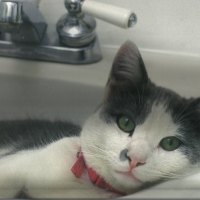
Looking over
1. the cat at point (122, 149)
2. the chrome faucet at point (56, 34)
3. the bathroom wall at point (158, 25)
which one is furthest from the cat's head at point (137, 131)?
the bathroom wall at point (158, 25)

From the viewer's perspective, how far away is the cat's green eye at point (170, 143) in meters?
0.67

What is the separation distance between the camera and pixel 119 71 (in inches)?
28.7

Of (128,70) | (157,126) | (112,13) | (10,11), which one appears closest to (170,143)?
(157,126)

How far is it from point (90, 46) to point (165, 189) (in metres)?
0.51

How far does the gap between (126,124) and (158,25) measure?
0.39m

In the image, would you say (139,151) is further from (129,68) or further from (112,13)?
(112,13)

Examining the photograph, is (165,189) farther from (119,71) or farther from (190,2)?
(190,2)

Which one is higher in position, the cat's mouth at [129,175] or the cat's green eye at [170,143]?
the cat's green eye at [170,143]

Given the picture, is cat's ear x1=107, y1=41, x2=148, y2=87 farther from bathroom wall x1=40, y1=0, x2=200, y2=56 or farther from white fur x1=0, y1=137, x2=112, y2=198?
bathroom wall x1=40, y1=0, x2=200, y2=56

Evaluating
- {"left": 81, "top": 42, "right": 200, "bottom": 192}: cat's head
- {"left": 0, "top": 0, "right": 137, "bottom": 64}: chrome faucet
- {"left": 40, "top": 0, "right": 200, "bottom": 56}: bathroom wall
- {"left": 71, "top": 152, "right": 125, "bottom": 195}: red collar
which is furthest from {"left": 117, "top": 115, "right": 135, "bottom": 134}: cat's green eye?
{"left": 40, "top": 0, "right": 200, "bottom": 56}: bathroom wall

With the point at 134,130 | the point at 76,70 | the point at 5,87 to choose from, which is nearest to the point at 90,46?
the point at 76,70

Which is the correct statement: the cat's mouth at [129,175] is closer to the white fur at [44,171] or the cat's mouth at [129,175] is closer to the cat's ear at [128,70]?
the white fur at [44,171]

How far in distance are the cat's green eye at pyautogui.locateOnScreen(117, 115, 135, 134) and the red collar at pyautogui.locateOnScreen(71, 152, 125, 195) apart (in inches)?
4.1

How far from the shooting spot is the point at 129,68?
71cm
